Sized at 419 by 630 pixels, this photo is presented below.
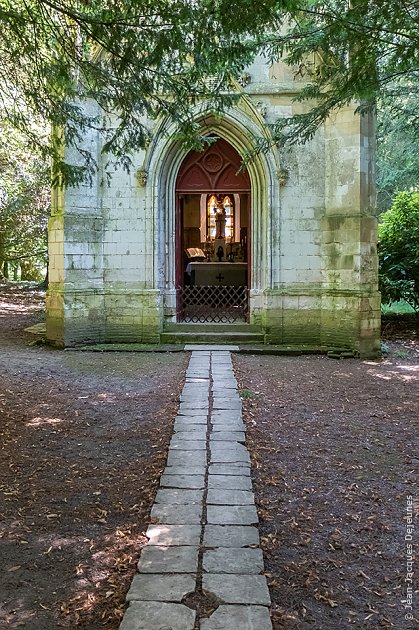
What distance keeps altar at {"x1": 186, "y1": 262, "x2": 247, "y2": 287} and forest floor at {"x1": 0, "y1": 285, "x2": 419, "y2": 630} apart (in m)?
A: 6.21

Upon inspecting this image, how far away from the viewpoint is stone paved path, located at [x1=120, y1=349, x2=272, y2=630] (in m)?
2.55

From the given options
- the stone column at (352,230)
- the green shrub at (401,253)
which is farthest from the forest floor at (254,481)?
the green shrub at (401,253)

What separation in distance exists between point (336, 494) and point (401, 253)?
9.94 metres

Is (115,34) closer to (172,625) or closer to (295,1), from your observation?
(295,1)

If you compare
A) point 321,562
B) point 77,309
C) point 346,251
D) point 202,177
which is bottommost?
point 321,562

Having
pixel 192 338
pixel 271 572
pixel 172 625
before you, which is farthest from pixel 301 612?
pixel 192 338

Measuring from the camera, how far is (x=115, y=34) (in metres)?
5.20

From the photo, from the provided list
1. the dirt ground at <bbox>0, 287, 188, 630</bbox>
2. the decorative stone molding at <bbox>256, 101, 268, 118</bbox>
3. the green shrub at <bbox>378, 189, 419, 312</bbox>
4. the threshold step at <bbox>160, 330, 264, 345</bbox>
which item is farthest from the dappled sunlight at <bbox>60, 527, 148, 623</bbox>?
the green shrub at <bbox>378, 189, 419, 312</bbox>

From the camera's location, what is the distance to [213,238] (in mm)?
17438

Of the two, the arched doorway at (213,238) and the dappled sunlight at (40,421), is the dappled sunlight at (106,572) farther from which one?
the arched doorway at (213,238)

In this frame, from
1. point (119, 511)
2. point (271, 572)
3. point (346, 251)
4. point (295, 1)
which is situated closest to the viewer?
point (271, 572)

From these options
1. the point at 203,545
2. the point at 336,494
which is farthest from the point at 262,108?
the point at 203,545

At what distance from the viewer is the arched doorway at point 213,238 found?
1173 centimetres

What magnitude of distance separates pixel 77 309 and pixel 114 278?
88 centimetres
